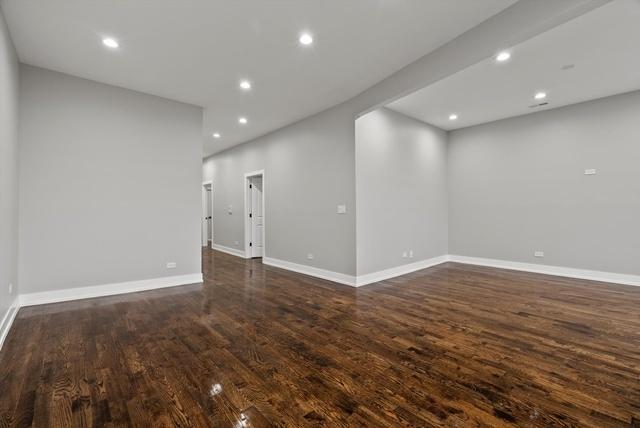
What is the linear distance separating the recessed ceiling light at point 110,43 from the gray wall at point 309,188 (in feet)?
10.4

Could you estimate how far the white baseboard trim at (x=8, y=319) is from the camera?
2643mm

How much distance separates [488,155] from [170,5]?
633 centimetres

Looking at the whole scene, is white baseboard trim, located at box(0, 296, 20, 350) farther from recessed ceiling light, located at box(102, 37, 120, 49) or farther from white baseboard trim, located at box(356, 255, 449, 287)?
white baseboard trim, located at box(356, 255, 449, 287)

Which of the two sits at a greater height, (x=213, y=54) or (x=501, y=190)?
(x=213, y=54)

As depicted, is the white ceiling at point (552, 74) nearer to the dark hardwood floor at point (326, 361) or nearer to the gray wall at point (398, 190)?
the gray wall at point (398, 190)

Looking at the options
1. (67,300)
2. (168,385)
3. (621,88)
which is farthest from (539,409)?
(621,88)

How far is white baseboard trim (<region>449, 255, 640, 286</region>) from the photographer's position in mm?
4718

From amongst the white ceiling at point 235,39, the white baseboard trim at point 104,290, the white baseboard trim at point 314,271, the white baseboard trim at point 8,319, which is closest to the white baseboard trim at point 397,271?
the white baseboard trim at point 314,271

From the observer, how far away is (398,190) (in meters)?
5.44

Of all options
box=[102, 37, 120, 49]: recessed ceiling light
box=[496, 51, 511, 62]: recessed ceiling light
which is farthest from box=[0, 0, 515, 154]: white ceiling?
box=[496, 51, 511, 62]: recessed ceiling light

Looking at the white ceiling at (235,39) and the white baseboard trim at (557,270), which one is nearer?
the white ceiling at (235,39)

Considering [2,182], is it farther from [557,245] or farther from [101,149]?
[557,245]

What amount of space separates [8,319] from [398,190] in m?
5.64

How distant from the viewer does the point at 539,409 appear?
172 centimetres
